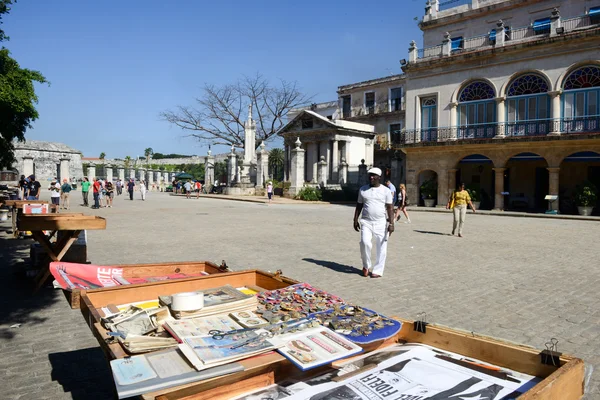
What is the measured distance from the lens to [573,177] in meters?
26.0

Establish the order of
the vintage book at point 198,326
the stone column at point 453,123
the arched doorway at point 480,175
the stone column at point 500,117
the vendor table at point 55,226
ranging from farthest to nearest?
the arched doorway at point 480,175 < the stone column at point 453,123 < the stone column at point 500,117 < the vendor table at point 55,226 < the vintage book at point 198,326

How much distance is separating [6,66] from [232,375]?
15143 mm

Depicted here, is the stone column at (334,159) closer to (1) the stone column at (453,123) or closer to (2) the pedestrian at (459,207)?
(1) the stone column at (453,123)

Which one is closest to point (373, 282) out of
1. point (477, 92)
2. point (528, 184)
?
point (477, 92)

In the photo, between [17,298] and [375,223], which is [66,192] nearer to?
[17,298]

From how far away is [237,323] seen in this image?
2.84m

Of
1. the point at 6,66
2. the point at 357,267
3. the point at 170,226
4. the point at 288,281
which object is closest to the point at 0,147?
the point at 6,66

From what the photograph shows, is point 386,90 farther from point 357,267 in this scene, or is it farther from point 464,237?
point 357,267

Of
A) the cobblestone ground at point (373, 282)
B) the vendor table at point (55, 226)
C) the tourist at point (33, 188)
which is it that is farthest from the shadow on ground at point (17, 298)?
the tourist at point (33, 188)

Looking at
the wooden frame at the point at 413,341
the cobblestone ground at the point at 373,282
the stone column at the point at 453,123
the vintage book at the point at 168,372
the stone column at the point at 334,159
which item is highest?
the stone column at the point at 453,123

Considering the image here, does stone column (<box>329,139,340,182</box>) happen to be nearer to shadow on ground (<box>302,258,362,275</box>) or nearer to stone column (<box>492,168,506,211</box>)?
stone column (<box>492,168,506,211</box>)

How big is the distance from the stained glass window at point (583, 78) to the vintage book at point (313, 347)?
2526 centimetres

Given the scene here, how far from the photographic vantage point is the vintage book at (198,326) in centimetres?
258

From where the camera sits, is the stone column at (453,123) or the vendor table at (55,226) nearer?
the vendor table at (55,226)
